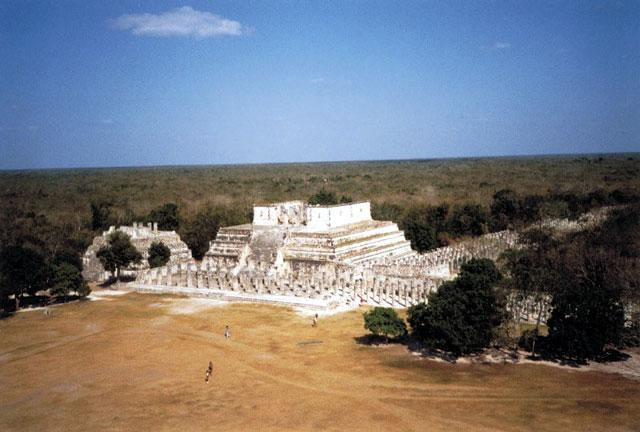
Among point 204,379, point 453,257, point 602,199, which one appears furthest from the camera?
point 602,199

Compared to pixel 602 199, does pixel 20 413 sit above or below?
below

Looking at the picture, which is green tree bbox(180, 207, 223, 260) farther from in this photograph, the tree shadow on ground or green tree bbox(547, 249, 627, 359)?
green tree bbox(547, 249, 627, 359)

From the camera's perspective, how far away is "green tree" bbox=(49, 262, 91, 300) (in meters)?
32.2

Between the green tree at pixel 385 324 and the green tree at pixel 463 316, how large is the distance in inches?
36.6

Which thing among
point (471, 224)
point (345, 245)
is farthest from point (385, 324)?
point (471, 224)

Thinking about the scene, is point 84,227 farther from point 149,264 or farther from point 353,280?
point 353,280

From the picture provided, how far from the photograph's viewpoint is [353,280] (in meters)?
32.6

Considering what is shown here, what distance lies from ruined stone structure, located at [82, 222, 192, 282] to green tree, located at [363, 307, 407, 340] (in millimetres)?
21673

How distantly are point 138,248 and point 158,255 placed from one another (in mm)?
1618

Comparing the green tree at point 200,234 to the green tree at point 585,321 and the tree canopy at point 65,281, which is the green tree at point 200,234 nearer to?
the tree canopy at point 65,281

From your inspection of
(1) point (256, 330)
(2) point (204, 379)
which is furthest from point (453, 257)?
(2) point (204, 379)

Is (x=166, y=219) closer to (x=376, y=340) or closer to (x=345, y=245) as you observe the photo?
(x=345, y=245)

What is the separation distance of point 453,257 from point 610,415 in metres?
24.1

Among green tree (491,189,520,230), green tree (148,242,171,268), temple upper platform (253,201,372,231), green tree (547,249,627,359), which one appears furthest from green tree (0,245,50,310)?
green tree (491,189,520,230)
